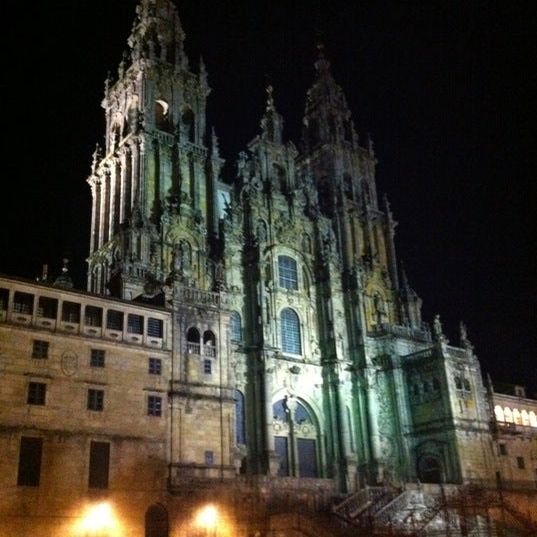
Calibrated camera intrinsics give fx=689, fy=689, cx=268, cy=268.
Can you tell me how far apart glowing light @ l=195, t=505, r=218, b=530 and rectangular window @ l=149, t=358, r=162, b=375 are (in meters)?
9.09

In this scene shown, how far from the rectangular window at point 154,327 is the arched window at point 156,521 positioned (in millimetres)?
11002

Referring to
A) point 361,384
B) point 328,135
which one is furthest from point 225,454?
point 328,135

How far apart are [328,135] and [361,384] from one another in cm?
3173

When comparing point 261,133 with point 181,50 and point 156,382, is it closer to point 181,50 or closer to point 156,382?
point 181,50

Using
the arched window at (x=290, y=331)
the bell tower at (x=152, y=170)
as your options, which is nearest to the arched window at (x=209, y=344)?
the bell tower at (x=152, y=170)

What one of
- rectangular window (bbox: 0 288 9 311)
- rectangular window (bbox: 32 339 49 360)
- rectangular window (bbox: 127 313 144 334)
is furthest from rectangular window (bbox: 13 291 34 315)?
rectangular window (bbox: 127 313 144 334)

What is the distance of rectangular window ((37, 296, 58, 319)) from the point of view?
139 ft

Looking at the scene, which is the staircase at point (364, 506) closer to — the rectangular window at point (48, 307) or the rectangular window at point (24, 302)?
the rectangular window at point (48, 307)

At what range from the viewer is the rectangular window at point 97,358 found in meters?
42.8

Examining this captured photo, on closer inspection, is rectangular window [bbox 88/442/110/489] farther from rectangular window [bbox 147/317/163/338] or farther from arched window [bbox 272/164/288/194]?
arched window [bbox 272/164/288/194]

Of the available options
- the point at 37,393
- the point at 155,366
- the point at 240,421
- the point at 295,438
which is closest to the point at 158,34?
the point at 155,366

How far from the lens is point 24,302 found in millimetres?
41656

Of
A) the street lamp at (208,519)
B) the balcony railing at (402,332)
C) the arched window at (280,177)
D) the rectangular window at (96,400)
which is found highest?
the arched window at (280,177)

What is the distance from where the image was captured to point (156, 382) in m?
→ 45.0
